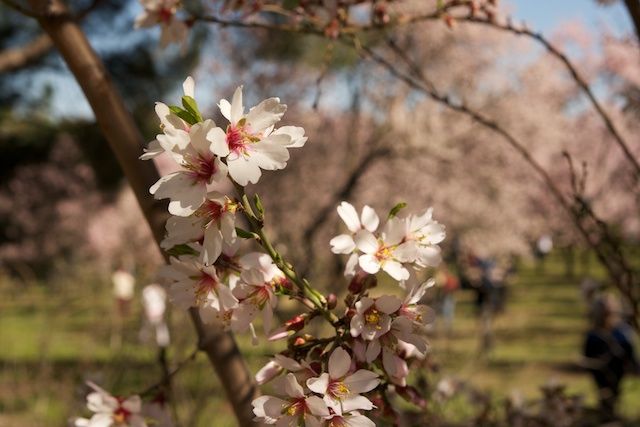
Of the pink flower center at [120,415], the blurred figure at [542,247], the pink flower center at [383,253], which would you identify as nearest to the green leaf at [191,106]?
the pink flower center at [383,253]

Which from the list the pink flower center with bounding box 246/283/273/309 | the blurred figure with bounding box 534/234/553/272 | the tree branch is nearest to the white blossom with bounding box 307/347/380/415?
the pink flower center with bounding box 246/283/273/309

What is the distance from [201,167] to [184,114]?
54 millimetres

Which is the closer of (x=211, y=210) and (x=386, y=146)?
(x=211, y=210)

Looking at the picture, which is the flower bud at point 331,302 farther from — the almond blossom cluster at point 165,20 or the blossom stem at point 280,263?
the almond blossom cluster at point 165,20

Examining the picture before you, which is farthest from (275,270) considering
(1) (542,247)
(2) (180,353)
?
(1) (542,247)

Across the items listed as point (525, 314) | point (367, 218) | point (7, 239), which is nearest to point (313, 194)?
point (525, 314)

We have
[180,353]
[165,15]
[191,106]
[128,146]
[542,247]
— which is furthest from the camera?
[542,247]

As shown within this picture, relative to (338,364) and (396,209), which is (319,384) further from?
(396,209)

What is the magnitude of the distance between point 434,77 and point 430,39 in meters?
0.74

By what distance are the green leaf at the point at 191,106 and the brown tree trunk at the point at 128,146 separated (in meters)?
0.38

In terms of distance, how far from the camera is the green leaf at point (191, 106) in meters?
0.69

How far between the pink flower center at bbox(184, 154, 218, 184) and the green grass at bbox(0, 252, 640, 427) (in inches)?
9.2

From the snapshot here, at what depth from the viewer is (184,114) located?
0.70 meters

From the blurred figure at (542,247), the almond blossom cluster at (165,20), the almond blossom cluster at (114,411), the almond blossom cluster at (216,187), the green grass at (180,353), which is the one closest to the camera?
the almond blossom cluster at (216,187)
